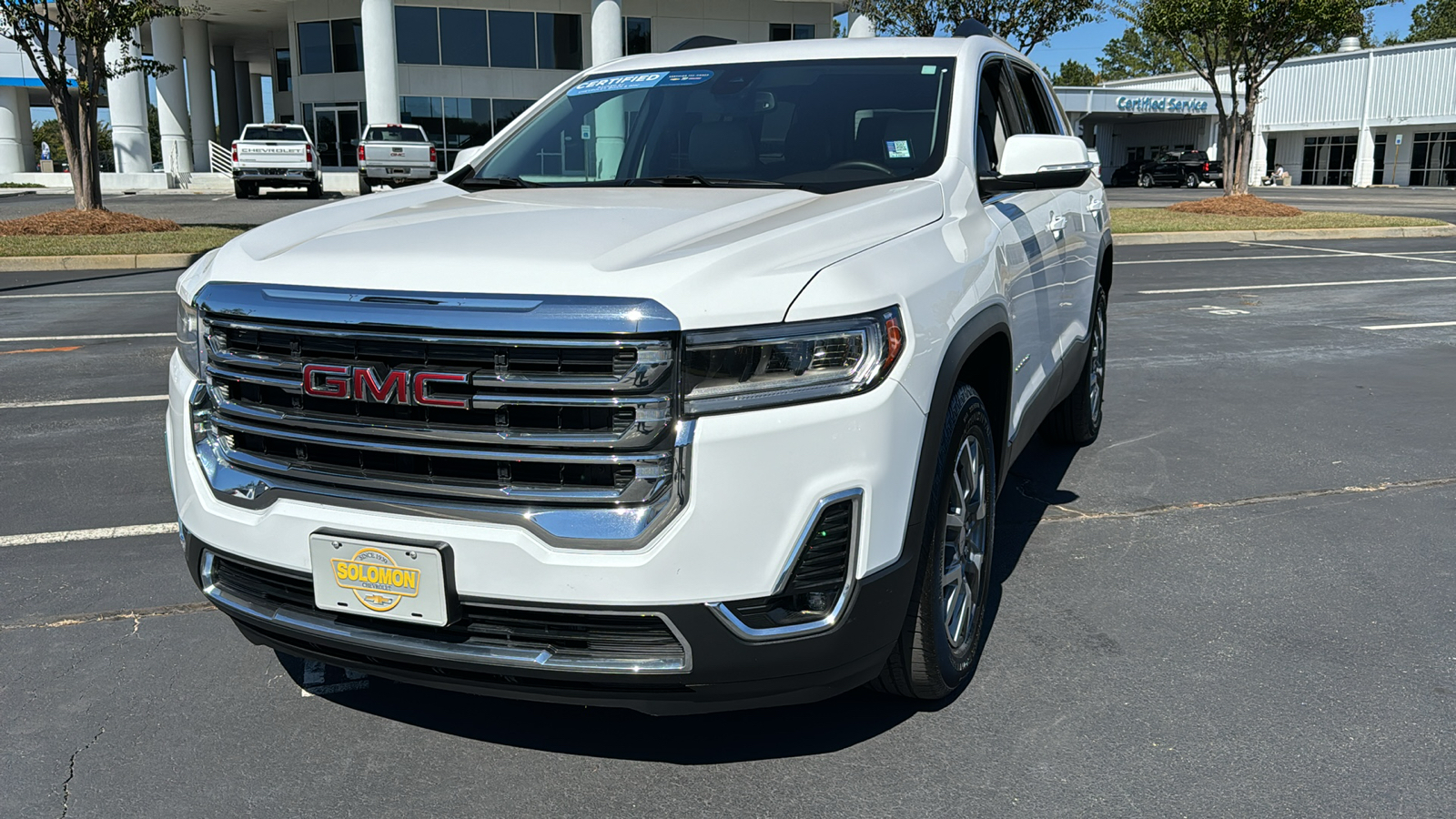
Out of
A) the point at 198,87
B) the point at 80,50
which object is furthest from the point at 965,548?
the point at 198,87

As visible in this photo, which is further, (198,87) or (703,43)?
(198,87)

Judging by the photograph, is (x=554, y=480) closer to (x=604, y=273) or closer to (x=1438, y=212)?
(x=604, y=273)

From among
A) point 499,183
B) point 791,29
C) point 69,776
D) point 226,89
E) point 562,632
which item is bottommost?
point 69,776

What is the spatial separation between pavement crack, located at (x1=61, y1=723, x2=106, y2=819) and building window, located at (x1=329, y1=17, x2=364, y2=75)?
1619 inches

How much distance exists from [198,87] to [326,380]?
156 feet

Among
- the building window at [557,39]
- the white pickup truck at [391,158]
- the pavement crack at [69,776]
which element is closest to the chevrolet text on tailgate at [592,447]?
the pavement crack at [69,776]

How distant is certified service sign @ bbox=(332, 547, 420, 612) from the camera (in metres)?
2.45

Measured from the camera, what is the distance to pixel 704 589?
7.74 feet

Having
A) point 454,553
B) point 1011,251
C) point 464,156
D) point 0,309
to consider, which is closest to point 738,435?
point 454,553

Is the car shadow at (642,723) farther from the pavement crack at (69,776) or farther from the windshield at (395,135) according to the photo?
the windshield at (395,135)

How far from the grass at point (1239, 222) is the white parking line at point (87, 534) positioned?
16.7 metres

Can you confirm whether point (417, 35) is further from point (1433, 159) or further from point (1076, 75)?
point (1076, 75)

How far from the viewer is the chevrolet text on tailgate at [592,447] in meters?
2.34

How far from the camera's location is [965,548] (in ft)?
10.5
